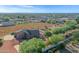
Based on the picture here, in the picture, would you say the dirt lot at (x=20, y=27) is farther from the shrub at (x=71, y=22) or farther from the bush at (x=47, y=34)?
the shrub at (x=71, y=22)

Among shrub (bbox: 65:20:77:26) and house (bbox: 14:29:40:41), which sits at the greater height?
shrub (bbox: 65:20:77:26)

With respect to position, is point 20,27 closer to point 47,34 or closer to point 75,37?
point 47,34

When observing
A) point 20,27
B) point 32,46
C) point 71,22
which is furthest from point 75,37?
point 20,27

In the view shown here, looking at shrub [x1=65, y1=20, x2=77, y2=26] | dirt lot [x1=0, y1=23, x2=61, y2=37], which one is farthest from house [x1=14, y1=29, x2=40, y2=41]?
shrub [x1=65, y1=20, x2=77, y2=26]

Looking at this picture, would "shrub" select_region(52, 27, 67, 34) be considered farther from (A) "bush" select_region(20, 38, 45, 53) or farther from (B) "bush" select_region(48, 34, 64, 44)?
(A) "bush" select_region(20, 38, 45, 53)

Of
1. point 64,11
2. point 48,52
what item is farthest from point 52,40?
point 64,11
